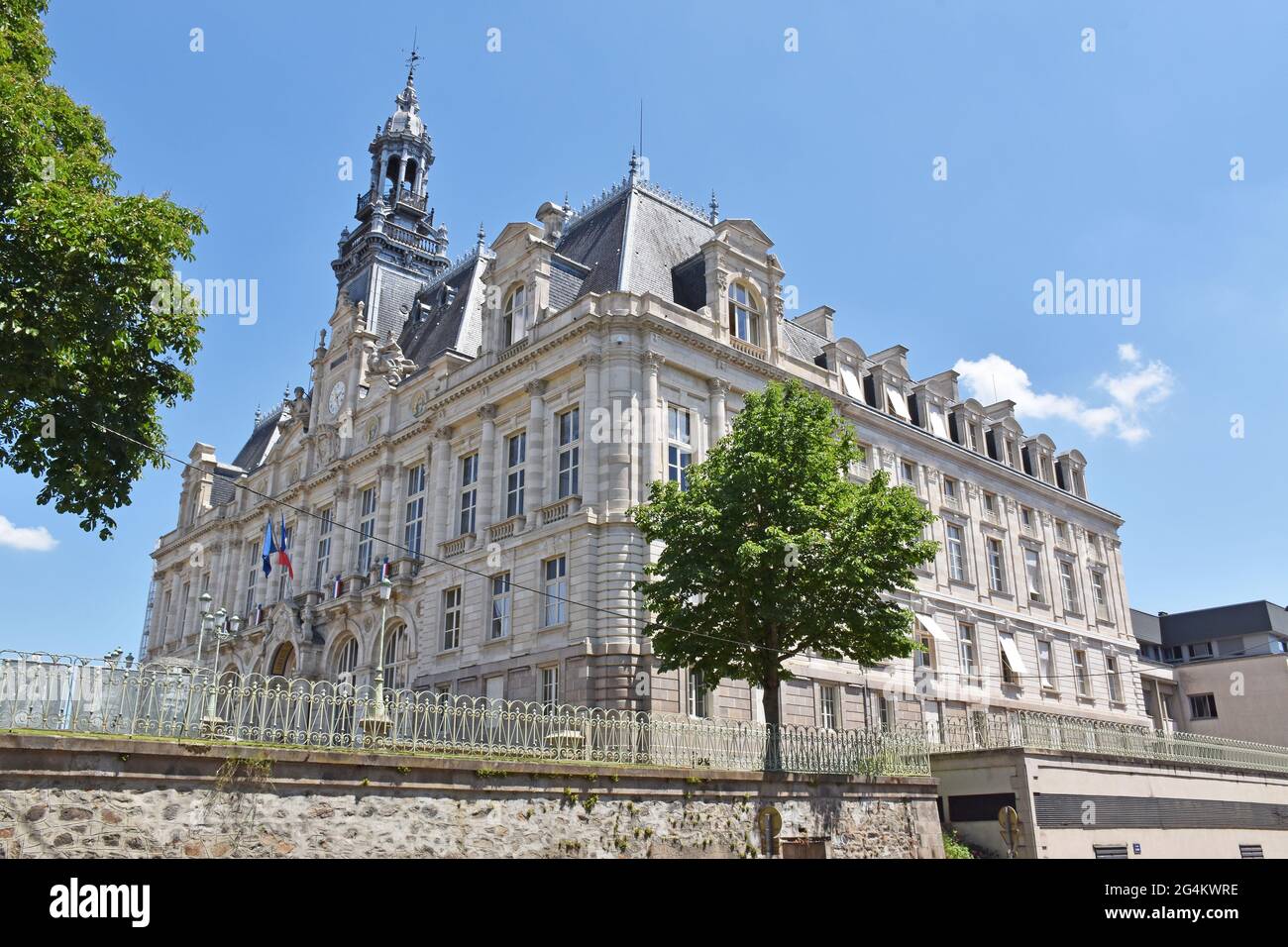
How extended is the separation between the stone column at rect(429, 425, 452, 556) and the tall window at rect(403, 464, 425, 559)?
180cm

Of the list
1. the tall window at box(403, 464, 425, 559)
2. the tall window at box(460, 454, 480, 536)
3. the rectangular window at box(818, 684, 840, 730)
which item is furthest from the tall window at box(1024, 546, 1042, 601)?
the tall window at box(403, 464, 425, 559)

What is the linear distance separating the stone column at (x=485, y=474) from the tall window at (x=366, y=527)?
8196 mm

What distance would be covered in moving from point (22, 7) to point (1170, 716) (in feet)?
213

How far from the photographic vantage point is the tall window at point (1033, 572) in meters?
50.2

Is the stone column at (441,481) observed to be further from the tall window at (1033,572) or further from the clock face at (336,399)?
the tall window at (1033,572)

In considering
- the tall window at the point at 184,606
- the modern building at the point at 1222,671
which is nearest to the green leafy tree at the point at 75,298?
the tall window at the point at 184,606

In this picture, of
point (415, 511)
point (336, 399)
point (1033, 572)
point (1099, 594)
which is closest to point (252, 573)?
point (336, 399)

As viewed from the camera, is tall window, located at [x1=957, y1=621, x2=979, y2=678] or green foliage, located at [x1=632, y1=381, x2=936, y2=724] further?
tall window, located at [x1=957, y1=621, x2=979, y2=678]

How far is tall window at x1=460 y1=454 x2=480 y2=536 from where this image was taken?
128 feet

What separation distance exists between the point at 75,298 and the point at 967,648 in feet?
126

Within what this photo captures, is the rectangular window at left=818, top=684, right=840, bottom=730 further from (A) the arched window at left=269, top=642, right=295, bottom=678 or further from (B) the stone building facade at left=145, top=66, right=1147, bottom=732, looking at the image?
(A) the arched window at left=269, top=642, right=295, bottom=678

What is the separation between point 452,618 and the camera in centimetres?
3788

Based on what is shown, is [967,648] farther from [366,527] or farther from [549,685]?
[366,527]
